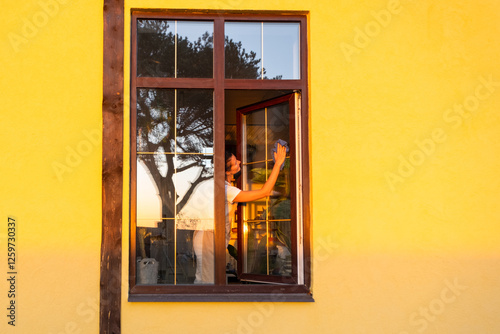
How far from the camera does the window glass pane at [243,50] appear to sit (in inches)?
164

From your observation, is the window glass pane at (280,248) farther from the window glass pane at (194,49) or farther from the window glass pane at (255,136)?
the window glass pane at (194,49)

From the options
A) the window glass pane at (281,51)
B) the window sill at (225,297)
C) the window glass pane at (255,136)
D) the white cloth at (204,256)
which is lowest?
A: the window sill at (225,297)

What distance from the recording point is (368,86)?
161 inches

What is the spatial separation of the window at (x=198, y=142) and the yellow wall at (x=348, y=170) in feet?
0.38

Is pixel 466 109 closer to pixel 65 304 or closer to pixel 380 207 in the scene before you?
pixel 380 207

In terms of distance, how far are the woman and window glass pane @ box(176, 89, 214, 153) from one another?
1.50 ft

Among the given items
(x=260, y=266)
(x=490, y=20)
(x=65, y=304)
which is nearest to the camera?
(x=65, y=304)

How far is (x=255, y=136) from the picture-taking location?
478 centimetres

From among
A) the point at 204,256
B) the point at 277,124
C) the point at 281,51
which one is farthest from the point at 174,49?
the point at 204,256

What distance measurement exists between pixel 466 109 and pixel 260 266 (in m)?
2.02

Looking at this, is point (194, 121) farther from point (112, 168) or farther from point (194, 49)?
point (112, 168)

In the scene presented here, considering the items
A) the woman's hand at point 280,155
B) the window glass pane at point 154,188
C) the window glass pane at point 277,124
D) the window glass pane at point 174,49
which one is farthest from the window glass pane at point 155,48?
the woman's hand at point 280,155

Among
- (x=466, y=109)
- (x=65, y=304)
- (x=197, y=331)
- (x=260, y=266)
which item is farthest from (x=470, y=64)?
(x=65, y=304)

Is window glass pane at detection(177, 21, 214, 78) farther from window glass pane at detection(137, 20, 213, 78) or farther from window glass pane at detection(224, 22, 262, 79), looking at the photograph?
window glass pane at detection(224, 22, 262, 79)
